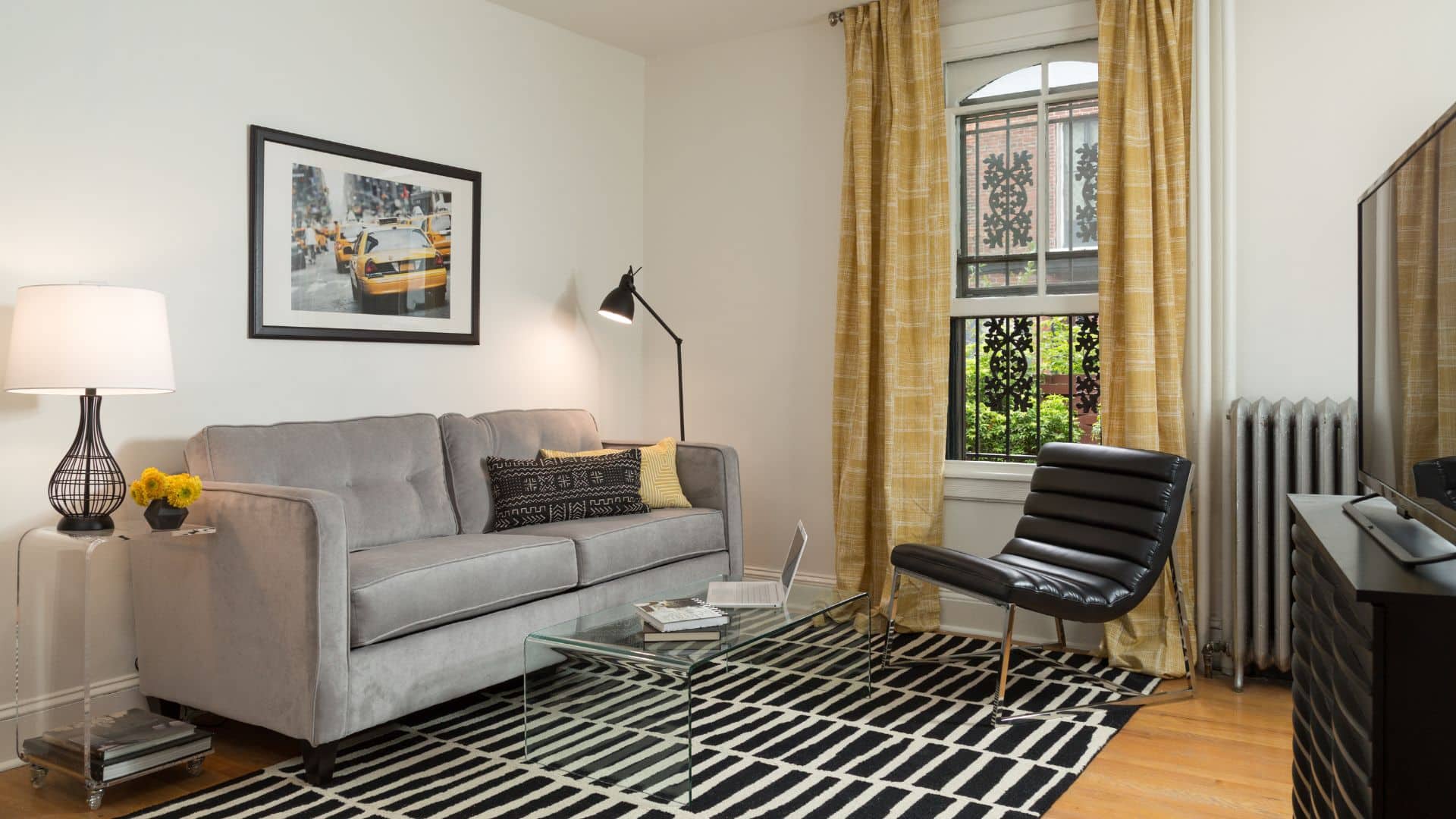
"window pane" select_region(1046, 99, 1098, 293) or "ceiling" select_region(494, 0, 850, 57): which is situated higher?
"ceiling" select_region(494, 0, 850, 57)

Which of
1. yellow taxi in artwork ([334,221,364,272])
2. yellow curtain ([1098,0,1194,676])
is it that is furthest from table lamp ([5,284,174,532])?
yellow curtain ([1098,0,1194,676])

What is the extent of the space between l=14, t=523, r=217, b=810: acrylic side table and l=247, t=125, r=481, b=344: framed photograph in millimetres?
952

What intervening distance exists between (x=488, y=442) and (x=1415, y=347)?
9.90 ft

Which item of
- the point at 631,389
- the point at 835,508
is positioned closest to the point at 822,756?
the point at 835,508

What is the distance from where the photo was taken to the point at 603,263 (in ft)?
16.2

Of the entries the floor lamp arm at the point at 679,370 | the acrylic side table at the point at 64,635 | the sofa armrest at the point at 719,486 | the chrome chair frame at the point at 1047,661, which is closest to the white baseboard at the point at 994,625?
the chrome chair frame at the point at 1047,661

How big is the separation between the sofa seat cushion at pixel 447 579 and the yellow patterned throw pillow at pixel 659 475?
27.1 inches

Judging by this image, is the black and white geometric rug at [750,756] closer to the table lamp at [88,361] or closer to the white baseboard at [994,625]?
the white baseboard at [994,625]

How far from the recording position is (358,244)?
3.78m

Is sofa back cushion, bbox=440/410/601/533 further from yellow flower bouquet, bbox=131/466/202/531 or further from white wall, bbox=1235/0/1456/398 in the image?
white wall, bbox=1235/0/1456/398

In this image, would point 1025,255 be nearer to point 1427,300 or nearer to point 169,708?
point 1427,300

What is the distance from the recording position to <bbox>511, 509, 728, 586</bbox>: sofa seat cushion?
3.44 meters

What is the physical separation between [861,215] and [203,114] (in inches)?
95.7

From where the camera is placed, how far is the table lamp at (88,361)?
2584 millimetres
